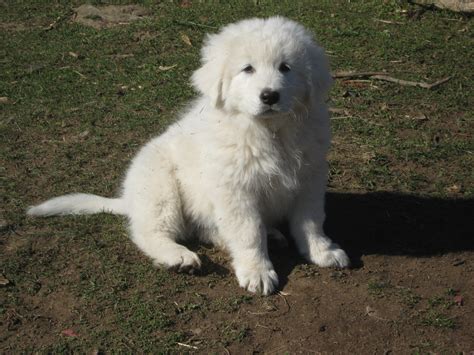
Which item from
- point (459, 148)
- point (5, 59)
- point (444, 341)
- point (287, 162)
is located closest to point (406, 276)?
point (444, 341)

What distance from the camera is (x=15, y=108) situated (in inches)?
272

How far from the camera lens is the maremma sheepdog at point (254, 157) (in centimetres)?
417

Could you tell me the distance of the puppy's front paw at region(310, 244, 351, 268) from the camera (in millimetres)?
4480

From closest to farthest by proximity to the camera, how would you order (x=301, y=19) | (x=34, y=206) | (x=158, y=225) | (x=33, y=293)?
1. (x=33, y=293)
2. (x=158, y=225)
3. (x=34, y=206)
4. (x=301, y=19)

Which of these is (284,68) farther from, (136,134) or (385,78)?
(385,78)

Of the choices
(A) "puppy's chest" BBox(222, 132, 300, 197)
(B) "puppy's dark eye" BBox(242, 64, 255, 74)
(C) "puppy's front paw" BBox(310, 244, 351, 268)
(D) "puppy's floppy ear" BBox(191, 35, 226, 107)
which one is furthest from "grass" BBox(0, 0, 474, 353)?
(B) "puppy's dark eye" BBox(242, 64, 255, 74)

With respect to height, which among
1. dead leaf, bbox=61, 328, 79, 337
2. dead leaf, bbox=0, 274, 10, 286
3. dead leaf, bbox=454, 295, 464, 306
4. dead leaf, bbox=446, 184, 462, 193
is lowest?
dead leaf, bbox=0, 274, 10, 286

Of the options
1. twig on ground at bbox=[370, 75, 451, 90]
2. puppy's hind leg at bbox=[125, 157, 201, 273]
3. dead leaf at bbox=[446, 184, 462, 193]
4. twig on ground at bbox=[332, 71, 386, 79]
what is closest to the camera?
puppy's hind leg at bbox=[125, 157, 201, 273]

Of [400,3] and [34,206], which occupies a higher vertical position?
[400,3]

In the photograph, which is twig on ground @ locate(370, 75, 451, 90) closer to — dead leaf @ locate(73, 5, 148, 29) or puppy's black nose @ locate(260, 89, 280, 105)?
dead leaf @ locate(73, 5, 148, 29)

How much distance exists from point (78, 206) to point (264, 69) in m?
1.75

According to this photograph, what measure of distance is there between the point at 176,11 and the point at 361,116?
10.9 feet

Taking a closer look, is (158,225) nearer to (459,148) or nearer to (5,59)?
(459,148)

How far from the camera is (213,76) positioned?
433cm
